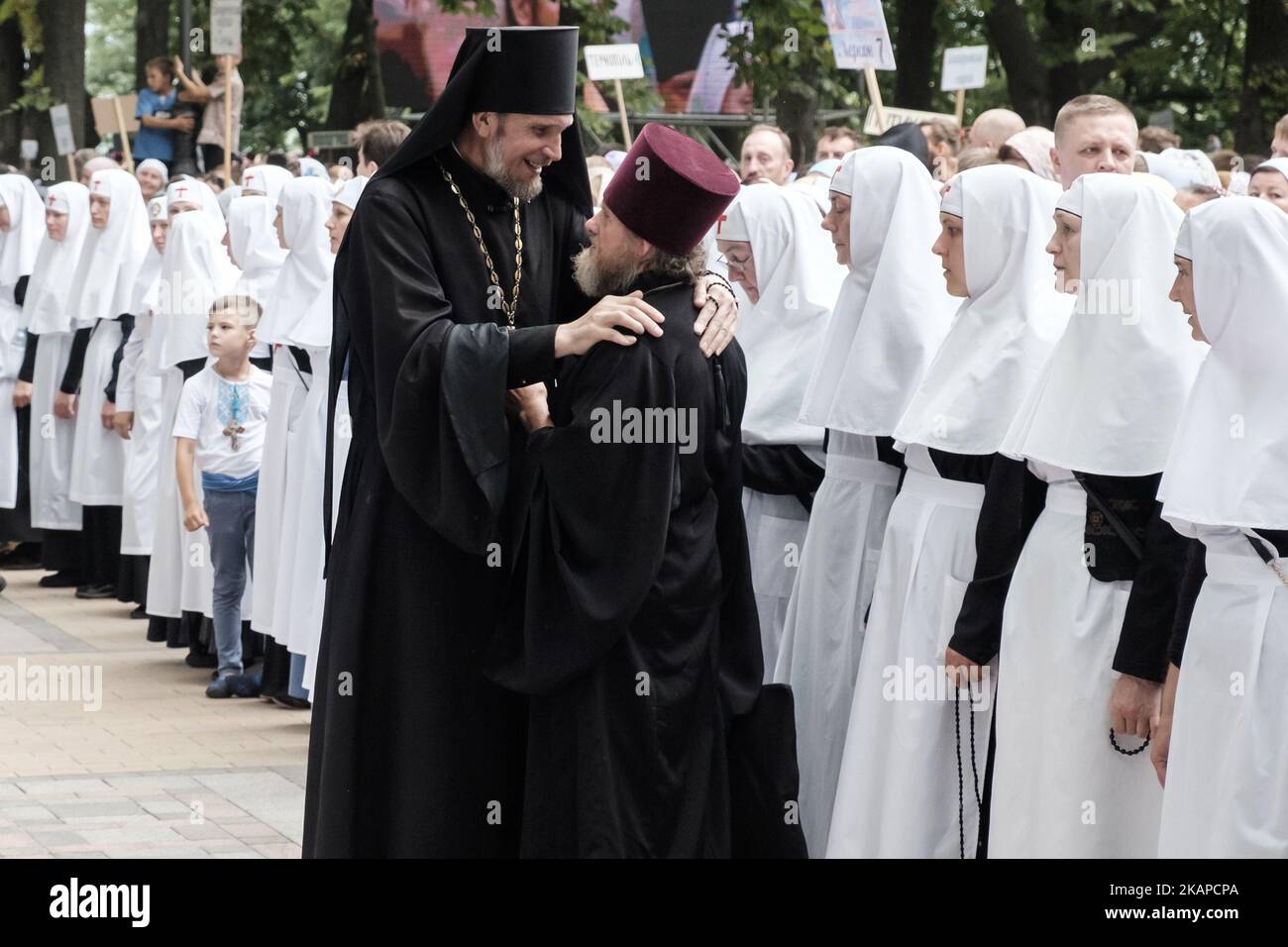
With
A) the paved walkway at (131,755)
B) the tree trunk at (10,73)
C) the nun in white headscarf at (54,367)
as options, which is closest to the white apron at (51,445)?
the nun in white headscarf at (54,367)

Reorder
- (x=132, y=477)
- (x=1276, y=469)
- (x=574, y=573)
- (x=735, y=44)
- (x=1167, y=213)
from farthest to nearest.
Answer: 1. (x=735, y=44)
2. (x=132, y=477)
3. (x=1167, y=213)
4. (x=574, y=573)
5. (x=1276, y=469)

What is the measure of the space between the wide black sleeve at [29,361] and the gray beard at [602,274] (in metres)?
9.39

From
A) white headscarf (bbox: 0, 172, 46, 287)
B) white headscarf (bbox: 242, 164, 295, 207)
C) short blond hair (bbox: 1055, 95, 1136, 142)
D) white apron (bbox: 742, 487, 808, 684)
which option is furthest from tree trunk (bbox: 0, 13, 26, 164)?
white apron (bbox: 742, 487, 808, 684)

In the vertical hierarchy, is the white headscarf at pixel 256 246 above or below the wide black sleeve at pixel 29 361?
above

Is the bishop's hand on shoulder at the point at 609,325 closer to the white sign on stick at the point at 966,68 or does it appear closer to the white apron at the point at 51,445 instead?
the white sign on stick at the point at 966,68

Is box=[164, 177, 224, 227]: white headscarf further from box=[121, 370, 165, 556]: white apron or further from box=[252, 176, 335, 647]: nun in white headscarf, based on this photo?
box=[252, 176, 335, 647]: nun in white headscarf

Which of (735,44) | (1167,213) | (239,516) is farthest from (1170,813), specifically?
(735,44)

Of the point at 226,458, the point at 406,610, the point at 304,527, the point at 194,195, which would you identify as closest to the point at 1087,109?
the point at 406,610

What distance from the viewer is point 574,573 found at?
15.3 feet

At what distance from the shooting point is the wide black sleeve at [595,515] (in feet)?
15.1

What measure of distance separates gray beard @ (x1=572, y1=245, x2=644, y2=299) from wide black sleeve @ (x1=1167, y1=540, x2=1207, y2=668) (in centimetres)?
151

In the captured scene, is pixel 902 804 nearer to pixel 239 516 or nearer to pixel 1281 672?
pixel 1281 672

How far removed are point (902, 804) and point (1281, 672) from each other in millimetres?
1313

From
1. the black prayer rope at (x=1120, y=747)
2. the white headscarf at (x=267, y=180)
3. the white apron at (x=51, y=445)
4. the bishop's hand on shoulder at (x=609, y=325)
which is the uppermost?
the white headscarf at (x=267, y=180)
